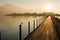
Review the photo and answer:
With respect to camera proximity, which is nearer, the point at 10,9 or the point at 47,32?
the point at 47,32

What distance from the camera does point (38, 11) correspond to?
2.15 metres

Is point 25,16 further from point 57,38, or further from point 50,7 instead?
point 57,38

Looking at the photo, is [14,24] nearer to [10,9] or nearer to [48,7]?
[10,9]

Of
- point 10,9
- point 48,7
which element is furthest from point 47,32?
point 10,9

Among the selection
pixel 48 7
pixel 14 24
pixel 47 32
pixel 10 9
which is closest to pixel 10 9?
pixel 10 9

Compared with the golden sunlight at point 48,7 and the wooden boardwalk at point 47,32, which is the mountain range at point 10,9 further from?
the wooden boardwalk at point 47,32

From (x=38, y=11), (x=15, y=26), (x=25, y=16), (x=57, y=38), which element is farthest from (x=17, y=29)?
(x=57, y=38)

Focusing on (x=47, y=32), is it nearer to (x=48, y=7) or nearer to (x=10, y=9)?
(x=48, y=7)

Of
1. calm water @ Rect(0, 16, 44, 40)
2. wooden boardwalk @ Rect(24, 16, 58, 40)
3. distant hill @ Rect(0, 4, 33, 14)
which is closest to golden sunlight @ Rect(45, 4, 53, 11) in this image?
calm water @ Rect(0, 16, 44, 40)

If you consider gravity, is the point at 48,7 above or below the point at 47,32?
above

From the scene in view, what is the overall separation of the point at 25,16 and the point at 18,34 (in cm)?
24

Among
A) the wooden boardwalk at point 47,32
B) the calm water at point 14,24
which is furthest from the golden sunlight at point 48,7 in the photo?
the wooden boardwalk at point 47,32

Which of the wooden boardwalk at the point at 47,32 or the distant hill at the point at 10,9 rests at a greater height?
the distant hill at the point at 10,9

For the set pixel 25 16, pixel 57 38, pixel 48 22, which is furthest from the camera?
pixel 25 16
